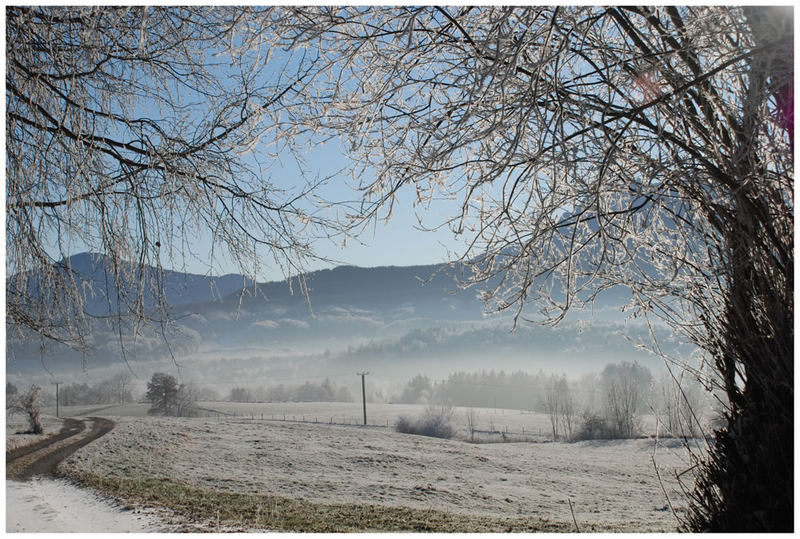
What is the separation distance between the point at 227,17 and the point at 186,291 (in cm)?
182

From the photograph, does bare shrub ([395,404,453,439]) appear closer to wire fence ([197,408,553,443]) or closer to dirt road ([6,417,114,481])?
wire fence ([197,408,553,443])

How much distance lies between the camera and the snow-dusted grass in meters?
10.5

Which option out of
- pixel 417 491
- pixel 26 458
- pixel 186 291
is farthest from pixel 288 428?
pixel 186 291

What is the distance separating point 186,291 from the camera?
355 cm

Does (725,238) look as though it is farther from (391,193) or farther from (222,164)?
(222,164)

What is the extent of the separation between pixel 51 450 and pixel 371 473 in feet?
30.0

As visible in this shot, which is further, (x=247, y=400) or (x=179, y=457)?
(x=247, y=400)

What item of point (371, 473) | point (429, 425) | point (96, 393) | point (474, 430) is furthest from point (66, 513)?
point (96, 393)

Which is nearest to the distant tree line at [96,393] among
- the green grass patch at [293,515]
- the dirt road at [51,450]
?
the dirt road at [51,450]

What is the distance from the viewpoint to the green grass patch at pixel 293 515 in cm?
681

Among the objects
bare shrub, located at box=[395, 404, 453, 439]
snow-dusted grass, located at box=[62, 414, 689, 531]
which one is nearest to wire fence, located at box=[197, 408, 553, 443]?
bare shrub, located at box=[395, 404, 453, 439]

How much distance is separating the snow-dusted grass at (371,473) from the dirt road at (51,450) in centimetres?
54

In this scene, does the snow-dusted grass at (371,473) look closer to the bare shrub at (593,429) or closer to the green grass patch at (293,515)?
the green grass patch at (293,515)

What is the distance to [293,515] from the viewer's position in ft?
26.0
